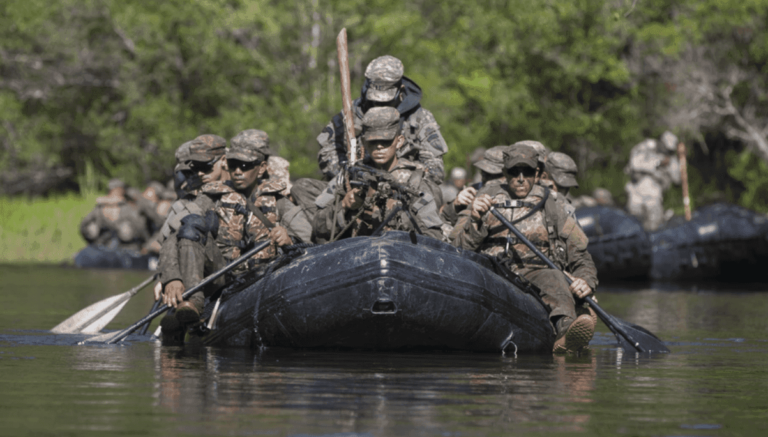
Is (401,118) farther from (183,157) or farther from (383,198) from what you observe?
(183,157)

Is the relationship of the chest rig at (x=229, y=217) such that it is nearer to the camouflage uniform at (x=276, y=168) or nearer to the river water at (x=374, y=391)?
the river water at (x=374, y=391)

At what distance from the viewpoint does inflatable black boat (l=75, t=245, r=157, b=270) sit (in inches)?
1021

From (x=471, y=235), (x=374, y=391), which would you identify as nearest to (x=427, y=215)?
(x=471, y=235)

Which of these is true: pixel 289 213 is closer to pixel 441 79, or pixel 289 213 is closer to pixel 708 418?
pixel 708 418

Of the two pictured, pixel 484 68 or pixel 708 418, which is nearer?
pixel 708 418

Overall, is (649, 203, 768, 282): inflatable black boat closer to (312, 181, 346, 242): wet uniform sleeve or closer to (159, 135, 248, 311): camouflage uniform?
(159, 135, 248, 311): camouflage uniform

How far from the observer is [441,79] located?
3312 centimetres

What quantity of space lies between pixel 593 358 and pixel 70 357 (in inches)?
160

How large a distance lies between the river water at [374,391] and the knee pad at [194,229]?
3.08 ft

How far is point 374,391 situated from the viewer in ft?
24.2

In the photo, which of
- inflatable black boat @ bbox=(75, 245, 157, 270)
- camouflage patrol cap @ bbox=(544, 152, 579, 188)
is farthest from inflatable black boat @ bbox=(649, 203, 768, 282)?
camouflage patrol cap @ bbox=(544, 152, 579, 188)

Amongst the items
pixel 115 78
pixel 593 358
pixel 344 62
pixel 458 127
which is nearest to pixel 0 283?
pixel 344 62

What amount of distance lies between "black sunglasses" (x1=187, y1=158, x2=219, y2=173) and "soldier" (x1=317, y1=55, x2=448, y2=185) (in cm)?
102

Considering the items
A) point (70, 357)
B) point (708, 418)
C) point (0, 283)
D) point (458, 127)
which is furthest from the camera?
point (458, 127)
